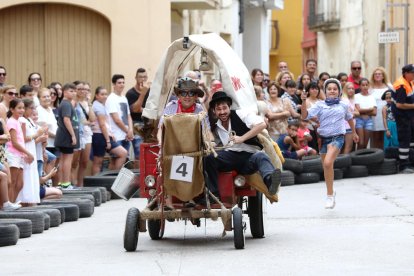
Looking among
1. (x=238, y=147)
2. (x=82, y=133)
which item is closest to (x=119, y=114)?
(x=82, y=133)

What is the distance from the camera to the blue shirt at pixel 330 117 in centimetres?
1862

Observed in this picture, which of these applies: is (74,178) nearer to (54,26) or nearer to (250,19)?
(54,26)

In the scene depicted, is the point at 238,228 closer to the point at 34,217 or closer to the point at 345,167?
the point at 34,217

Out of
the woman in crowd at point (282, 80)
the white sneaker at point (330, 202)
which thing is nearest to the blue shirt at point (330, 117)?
the white sneaker at point (330, 202)

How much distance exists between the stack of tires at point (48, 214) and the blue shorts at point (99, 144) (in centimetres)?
206

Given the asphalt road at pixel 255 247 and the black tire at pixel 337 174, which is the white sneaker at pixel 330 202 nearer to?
the asphalt road at pixel 255 247

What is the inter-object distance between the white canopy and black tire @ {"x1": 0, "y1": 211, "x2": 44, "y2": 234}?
227 cm

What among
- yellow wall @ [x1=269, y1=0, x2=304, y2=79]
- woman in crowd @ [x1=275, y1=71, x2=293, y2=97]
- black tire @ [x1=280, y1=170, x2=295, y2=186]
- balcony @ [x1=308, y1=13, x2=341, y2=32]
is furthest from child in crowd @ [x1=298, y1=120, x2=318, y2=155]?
yellow wall @ [x1=269, y1=0, x2=304, y2=79]

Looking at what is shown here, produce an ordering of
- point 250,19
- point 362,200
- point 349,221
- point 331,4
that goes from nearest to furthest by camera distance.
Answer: point 349,221 < point 362,200 < point 250,19 < point 331,4

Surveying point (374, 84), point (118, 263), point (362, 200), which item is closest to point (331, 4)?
point (374, 84)

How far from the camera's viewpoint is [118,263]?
42.5 feet

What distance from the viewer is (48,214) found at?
56.9 feet

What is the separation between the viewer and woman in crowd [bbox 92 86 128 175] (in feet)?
77.9

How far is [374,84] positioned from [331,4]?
83.8 feet
